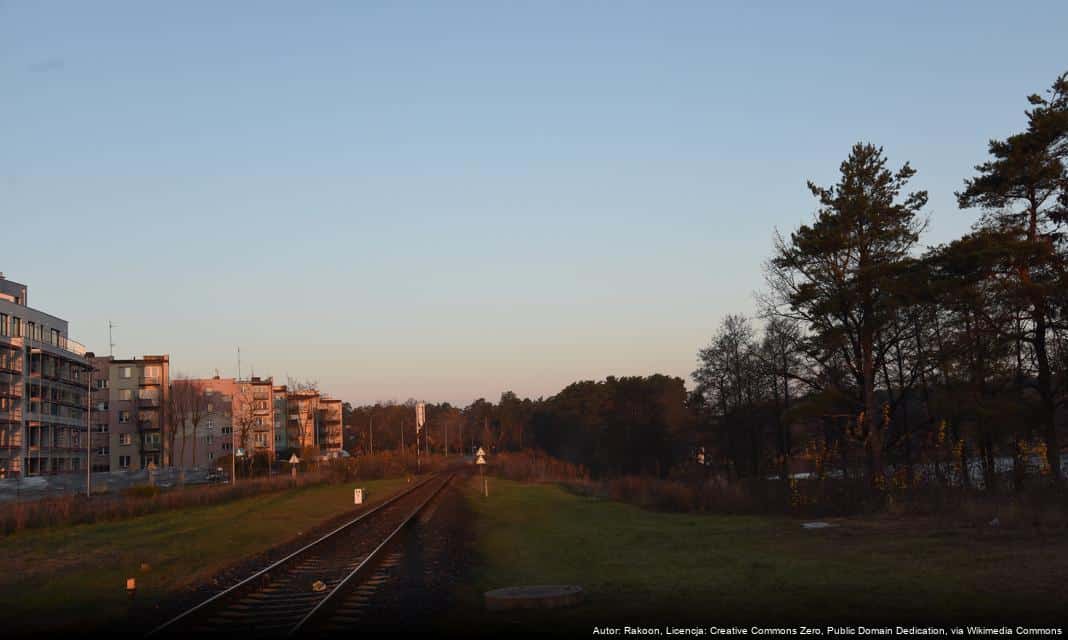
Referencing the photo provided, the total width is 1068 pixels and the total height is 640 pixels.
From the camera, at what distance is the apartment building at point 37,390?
80.4 meters

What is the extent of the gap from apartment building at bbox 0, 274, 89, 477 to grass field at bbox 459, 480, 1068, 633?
69016mm

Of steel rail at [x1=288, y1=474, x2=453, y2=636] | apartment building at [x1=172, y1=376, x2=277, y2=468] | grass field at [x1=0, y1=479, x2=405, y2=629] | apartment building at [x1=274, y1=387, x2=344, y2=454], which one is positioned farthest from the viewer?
apartment building at [x1=274, y1=387, x2=344, y2=454]

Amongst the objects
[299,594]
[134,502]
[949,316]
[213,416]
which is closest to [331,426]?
[213,416]

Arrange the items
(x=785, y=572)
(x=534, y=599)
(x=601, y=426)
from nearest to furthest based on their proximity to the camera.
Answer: (x=534, y=599)
(x=785, y=572)
(x=601, y=426)

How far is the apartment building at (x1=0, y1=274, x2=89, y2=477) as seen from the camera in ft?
264

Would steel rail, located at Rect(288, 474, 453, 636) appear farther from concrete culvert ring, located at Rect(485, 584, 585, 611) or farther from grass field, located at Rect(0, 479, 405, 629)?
grass field, located at Rect(0, 479, 405, 629)

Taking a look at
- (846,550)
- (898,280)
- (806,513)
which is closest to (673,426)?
(898,280)

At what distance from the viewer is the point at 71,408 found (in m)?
97.4

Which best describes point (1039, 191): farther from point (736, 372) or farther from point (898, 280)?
point (736, 372)

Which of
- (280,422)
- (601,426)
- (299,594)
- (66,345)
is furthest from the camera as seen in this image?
(280,422)

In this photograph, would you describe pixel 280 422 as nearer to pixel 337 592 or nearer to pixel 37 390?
pixel 37 390

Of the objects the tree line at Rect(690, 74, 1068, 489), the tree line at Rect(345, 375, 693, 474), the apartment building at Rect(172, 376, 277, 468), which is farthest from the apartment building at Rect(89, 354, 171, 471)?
the tree line at Rect(690, 74, 1068, 489)

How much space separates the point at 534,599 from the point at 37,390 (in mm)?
87973

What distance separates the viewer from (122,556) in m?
22.1
